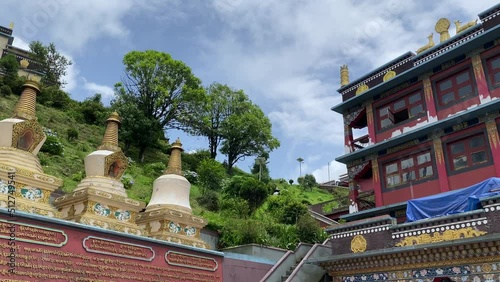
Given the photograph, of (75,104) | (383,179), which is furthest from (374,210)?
(75,104)

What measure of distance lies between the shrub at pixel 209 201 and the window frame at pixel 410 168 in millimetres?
12139

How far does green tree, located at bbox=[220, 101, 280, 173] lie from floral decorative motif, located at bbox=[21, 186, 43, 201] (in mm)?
35545

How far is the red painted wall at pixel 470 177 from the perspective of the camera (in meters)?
18.2

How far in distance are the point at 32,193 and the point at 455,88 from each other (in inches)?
684

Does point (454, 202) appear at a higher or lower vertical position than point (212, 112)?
lower

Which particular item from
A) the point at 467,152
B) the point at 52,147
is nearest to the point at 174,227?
the point at 467,152

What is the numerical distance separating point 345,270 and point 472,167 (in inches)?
282

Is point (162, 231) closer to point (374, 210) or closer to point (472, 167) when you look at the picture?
point (374, 210)

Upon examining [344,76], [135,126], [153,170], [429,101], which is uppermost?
[135,126]

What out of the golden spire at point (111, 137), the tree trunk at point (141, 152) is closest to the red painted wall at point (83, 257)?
the golden spire at point (111, 137)

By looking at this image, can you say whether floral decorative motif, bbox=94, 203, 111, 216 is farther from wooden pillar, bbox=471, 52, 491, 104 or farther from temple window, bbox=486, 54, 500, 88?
temple window, bbox=486, 54, 500, 88

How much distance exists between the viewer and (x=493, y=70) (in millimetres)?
19062

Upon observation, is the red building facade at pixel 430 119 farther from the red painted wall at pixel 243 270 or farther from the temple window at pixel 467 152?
the red painted wall at pixel 243 270

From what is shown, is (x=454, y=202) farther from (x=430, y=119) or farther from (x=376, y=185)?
(x=376, y=185)
